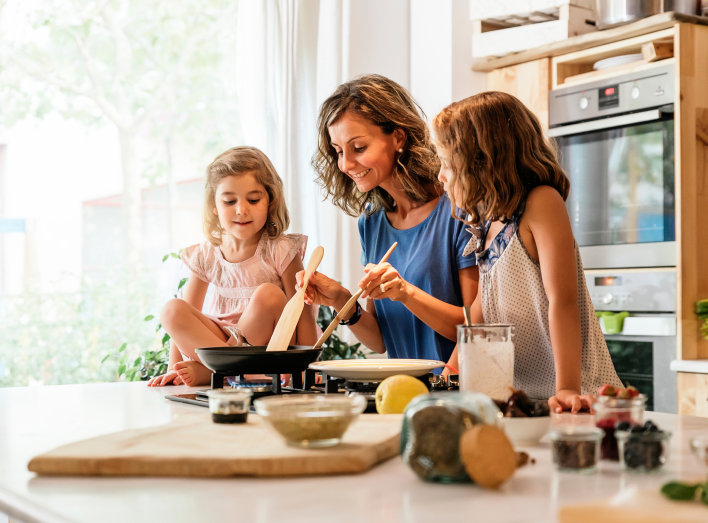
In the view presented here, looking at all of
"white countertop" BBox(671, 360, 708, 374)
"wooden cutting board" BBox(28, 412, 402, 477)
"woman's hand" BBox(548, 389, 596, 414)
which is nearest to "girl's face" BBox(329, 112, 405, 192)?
"woman's hand" BBox(548, 389, 596, 414)

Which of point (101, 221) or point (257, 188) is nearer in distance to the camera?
point (257, 188)

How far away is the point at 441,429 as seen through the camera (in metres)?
0.72

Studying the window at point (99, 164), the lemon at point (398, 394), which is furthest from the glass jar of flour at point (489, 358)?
the window at point (99, 164)

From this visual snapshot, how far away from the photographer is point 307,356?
50.5 inches

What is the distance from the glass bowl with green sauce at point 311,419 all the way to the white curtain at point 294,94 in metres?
2.49

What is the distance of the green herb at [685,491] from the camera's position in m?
0.62

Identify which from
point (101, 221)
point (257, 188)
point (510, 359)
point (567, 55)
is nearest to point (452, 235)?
point (257, 188)

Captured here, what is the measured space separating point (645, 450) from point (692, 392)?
6.35ft

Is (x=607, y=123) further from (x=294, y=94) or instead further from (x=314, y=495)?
(x=314, y=495)

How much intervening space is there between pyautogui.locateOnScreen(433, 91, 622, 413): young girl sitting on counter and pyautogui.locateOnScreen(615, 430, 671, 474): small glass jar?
2.17 feet

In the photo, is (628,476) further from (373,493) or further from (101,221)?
(101,221)

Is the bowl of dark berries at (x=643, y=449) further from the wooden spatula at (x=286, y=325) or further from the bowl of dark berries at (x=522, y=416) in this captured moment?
the wooden spatula at (x=286, y=325)

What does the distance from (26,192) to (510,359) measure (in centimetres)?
249

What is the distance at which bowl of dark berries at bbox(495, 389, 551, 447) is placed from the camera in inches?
35.5
